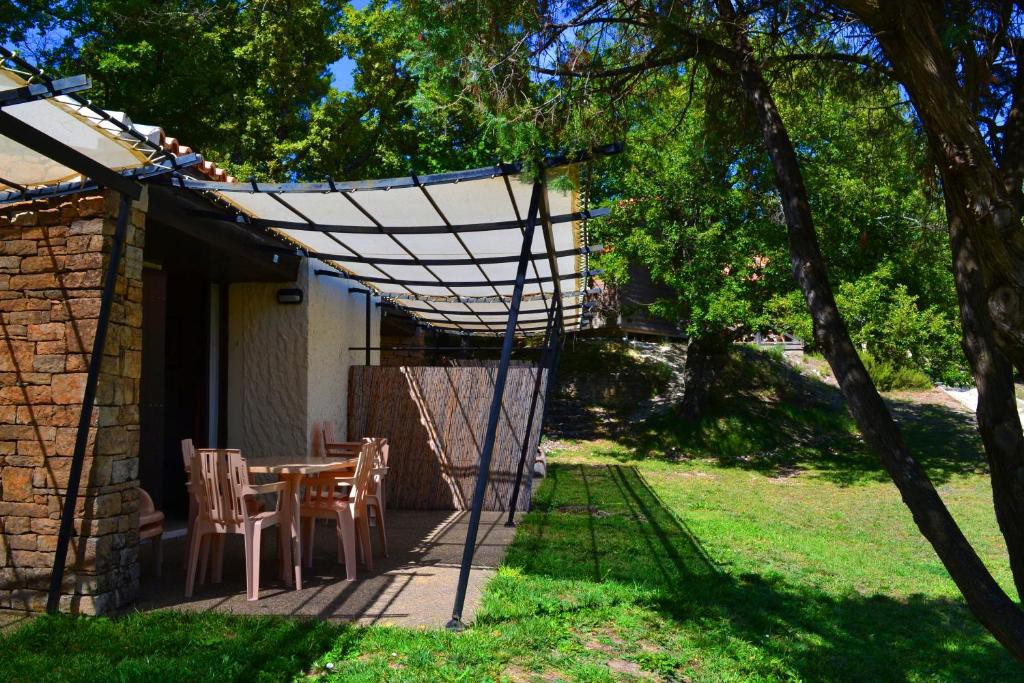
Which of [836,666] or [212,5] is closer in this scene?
[836,666]

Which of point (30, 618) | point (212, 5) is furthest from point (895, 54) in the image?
point (212, 5)

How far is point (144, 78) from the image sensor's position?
1555 centimetres

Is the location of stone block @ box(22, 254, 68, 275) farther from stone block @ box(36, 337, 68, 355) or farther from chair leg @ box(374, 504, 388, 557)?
chair leg @ box(374, 504, 388, 557)

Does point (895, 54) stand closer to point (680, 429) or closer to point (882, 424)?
point (882, 424)

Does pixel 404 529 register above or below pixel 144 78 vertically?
below

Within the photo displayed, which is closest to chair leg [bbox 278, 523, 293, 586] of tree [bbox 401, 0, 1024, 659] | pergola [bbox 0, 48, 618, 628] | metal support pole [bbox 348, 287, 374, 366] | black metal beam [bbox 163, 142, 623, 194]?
pergola [bbox 0, 48, 618, 628]

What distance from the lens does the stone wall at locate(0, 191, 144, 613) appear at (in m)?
4.38

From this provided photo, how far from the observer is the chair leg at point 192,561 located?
4.76 m

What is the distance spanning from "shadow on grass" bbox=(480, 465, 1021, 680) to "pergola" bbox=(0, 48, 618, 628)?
1.28 m

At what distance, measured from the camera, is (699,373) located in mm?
16875

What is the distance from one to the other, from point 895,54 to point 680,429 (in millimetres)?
14321

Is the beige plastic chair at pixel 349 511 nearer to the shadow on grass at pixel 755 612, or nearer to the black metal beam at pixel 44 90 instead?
the shadow on grass at pixel 755 612

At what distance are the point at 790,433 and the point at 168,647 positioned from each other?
15.5 meters

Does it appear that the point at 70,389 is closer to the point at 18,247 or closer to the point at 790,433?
the point at 18,247
